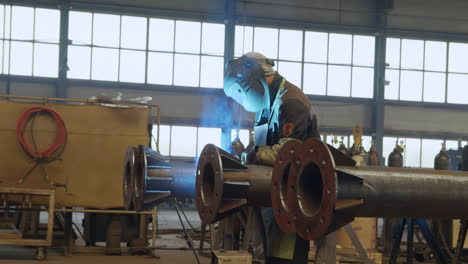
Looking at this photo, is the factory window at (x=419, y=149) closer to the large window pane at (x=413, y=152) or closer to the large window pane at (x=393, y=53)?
the large window pane at (x=413, y=152)

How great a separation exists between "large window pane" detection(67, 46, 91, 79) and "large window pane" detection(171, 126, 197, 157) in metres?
3.18

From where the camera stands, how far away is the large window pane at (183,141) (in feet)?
65.5

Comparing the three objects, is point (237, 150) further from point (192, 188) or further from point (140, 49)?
point (140, 49)

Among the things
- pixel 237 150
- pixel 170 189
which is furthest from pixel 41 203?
pixel 170 189

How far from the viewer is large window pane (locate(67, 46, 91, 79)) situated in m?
18.9

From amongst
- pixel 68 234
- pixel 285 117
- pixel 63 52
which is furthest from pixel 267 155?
pixel 63 52

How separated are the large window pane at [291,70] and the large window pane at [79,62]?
19.4ft

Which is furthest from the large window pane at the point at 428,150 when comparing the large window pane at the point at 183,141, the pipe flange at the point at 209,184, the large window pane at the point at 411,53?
the pipe flange at the point at 209,184

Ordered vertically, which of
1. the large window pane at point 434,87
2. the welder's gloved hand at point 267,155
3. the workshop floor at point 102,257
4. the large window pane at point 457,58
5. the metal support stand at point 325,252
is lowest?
the workshop floor at point 102,257

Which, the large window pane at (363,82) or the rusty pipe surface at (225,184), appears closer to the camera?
the rusty pipe surface at (225,184)

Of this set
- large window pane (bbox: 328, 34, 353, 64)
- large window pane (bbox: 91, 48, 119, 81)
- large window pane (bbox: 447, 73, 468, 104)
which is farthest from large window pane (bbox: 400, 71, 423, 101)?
large window pane (bbox: 91, 48, 119, 81)

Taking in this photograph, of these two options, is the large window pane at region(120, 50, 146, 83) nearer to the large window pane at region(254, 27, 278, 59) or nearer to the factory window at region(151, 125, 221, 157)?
the factory window at region(151, 125, 221, 157)

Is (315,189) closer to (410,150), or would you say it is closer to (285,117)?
(285,117)

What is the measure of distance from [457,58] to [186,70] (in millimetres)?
9035
